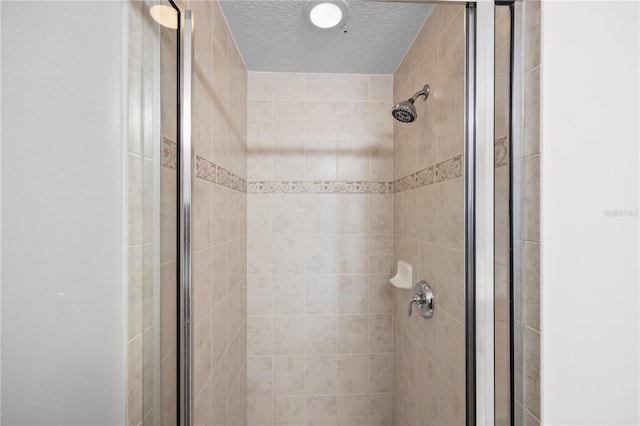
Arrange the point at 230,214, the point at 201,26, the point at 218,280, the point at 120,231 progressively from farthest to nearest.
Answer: the point at 230,214
the point at 218,280
the point at 201,26
the point at 120,231

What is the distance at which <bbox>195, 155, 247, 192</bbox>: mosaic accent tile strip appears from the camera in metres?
0.97

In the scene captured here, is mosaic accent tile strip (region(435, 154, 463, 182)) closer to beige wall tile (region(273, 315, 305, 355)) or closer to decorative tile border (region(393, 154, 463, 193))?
decorative tile border (region(393, 154, 463, 193))

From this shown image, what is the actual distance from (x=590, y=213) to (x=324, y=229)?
1.27 m

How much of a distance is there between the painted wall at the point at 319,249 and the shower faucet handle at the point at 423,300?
1.55ft

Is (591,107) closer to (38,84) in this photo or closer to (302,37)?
(38,84)

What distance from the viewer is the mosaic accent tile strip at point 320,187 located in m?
1.75

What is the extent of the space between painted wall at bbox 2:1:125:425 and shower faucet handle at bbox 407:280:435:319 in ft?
3.40

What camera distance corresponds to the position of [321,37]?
139 cm

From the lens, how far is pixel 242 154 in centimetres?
161

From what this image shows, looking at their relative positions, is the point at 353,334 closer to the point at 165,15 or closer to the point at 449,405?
the point at 449,405

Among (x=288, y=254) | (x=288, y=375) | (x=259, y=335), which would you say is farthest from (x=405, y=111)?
(x=288, y=375)

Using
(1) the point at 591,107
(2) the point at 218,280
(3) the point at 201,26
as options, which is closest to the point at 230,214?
(2) the point at 218,280

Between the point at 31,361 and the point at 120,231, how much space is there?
0.69ft

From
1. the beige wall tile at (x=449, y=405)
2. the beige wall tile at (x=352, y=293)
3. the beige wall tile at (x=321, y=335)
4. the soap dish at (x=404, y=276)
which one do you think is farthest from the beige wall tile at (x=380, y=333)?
the beige wall tile at (x=449, y=405)
